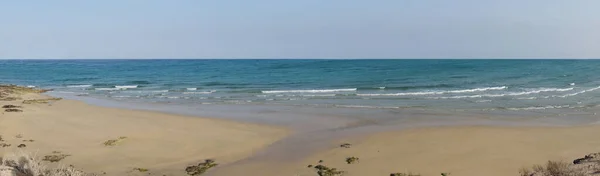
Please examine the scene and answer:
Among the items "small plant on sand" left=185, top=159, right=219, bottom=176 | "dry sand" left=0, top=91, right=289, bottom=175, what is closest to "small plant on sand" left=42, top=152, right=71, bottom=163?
"dry sand" left=0, top=91, right=289, bottom=175

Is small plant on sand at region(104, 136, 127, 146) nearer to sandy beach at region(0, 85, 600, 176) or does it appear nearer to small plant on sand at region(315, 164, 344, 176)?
sandy beach at region(0, 85, 600, 176)

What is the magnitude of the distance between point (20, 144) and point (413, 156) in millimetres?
9203

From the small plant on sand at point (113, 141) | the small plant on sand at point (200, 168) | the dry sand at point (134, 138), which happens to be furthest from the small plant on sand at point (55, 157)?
the small plant on sand at point (200, 168)

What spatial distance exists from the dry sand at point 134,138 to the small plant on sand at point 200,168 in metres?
0.15

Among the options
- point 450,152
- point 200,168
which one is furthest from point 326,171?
point 450,152

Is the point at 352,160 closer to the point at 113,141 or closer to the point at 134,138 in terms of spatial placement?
the point at 134,138

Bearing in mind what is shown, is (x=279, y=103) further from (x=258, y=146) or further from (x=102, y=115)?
(x=258, y=146)

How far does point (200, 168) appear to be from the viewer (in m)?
8.10

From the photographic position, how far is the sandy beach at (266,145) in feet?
26.3

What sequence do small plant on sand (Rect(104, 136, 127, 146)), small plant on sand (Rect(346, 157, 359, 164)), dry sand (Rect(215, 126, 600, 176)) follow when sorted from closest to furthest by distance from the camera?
1. dry sand (Rect(215, 126, 600, 176))
2. small plant on sand (Rect(346, 157, 359, 164))
3. small plant on sand (Rect(104, 136, 127, 146))

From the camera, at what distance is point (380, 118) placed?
46.4 feet

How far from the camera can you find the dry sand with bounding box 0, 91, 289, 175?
8.66m

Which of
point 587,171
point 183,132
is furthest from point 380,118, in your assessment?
point 587,171

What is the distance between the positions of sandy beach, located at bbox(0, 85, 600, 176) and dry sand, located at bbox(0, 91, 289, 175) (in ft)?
0.07
